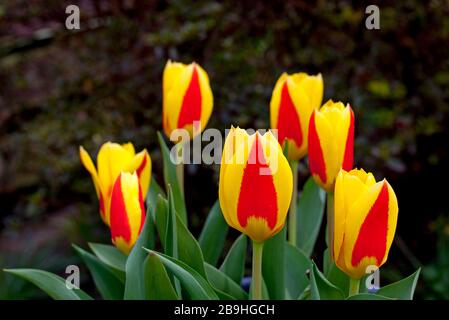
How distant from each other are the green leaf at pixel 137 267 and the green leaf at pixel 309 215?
1.37ft

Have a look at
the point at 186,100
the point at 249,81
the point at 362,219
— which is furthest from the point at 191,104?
the point at 249,81

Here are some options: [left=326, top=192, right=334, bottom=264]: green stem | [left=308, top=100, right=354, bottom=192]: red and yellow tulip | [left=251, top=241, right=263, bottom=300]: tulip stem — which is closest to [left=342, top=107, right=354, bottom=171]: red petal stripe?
[left=308, top=100, right=354, bottom=192]: red and yellow tulip

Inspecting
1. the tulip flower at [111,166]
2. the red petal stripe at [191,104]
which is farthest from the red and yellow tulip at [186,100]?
the tulip flower at [111,166]

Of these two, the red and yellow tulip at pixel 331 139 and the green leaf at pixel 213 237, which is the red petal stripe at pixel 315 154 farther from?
the green leaf at pixel 213 237

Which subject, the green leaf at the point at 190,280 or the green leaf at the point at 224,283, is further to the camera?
the green leaf at the point at 224,283

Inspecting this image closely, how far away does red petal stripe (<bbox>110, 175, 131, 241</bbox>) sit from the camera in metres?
1.16

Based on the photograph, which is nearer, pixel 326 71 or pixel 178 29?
pixel 178 29

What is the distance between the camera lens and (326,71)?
267 cm

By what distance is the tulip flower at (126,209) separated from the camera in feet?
3.81

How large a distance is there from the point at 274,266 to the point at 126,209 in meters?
0.30

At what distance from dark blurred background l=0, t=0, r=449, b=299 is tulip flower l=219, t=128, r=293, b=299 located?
1.17 meters
